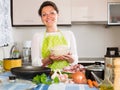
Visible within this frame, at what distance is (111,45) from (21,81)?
92.5 inches

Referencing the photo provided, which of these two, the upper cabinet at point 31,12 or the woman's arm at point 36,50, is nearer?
the woman's arm at point 36,50

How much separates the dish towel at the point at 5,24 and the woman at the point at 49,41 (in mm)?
839

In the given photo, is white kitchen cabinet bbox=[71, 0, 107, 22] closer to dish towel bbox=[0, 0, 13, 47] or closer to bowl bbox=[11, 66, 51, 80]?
dish towel bbox=[0, 0, 13, 47]

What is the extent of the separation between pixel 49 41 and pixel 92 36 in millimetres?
1526

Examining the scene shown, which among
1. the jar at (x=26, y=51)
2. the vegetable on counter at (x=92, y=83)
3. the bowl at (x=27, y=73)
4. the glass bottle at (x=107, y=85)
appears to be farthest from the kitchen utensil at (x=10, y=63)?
the jar at (x=26, y=51)

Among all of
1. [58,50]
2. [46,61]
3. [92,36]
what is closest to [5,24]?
[92,36]

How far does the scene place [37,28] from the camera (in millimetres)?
3480

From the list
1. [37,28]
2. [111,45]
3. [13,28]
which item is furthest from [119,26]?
[13,28]

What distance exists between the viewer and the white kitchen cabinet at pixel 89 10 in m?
3.17

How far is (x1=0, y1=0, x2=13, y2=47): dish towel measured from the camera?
276 centimetres

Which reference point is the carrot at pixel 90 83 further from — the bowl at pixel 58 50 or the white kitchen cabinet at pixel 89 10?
the white kitchen cabinet at pixel 89 10

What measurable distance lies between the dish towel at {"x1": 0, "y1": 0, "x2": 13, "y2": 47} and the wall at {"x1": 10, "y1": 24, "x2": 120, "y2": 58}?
374mm

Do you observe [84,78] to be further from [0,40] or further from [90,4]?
[90,4]

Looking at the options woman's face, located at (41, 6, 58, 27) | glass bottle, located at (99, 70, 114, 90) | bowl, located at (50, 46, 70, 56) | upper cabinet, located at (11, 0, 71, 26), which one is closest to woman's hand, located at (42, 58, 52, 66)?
bowl, located at (50, 46, 70, 56)
